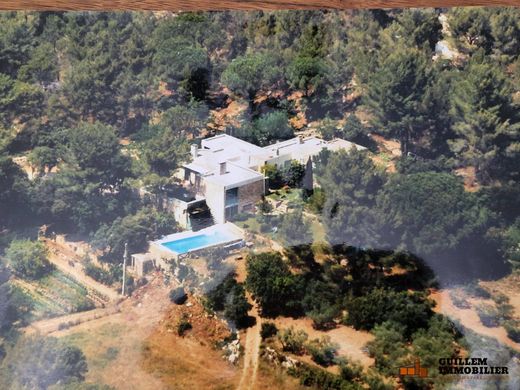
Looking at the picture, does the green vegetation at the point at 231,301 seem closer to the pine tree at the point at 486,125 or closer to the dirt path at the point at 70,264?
the dirt path at the point at 70,264

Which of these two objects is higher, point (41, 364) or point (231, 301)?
point (231, 301)

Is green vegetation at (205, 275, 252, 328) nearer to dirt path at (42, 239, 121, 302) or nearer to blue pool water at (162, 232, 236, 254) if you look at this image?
blue pool water at (162, 232, 236, 254)

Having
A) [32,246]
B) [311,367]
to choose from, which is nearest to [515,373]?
[311,367]

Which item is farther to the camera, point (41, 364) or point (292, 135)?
point (292, 135)

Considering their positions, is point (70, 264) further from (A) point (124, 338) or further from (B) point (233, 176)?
(B) point (233, 176)

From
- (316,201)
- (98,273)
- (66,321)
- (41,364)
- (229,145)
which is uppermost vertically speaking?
(229,145)

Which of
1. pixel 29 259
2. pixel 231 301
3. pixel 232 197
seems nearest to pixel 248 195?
pixel 232 197

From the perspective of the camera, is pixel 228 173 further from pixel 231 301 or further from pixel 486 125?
pixel 486 125

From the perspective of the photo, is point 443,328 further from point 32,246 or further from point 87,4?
point 87,4

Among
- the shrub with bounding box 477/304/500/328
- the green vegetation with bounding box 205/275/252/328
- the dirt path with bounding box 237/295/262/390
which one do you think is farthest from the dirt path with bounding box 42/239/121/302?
the shrub with bounding box 477/304/500/328
